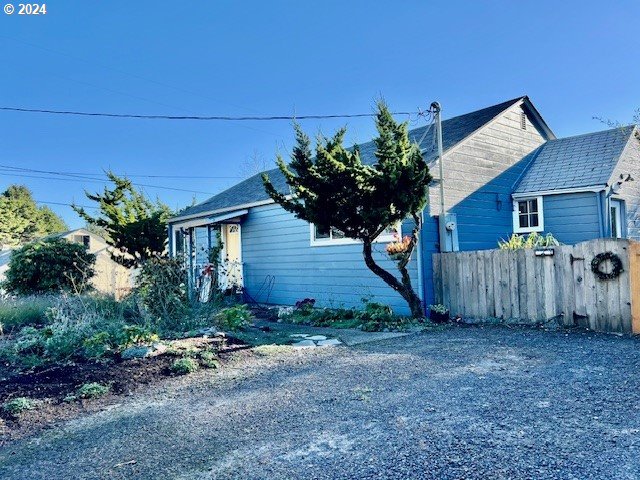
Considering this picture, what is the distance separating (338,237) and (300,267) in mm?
1527

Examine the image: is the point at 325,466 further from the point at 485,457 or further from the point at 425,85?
the point at 425,85

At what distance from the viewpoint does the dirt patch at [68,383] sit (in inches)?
153

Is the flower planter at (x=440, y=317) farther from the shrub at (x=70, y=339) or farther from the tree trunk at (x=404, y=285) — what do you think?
the shrub at (x=70, y=339)

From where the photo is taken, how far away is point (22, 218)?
42.7 m

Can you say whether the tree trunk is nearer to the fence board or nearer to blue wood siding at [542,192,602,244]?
the fence board

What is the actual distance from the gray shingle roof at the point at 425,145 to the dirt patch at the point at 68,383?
258 inches

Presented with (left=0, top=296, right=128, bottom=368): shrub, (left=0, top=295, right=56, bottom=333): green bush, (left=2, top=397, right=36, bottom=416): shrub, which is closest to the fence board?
(left=0, top=296, right=128, bottom=368): shrub

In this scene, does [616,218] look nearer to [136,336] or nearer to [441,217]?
[441,217]

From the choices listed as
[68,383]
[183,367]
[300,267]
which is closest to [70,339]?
[68,383]

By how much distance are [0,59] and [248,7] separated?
23.5ft

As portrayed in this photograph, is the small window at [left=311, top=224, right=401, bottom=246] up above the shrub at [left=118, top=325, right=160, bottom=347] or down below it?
above

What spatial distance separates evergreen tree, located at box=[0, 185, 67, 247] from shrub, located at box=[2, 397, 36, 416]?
39.9 m

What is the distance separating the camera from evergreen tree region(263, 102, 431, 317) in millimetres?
7797

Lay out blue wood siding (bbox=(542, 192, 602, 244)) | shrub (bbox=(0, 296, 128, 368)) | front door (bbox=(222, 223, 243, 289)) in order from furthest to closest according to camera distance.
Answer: front door (bbox=(222, 223, 243, 289)) → blue wood siding (bbox=(542, 192, 602, 244)) → shrub (bbox=(0, 296, 128, 368))
